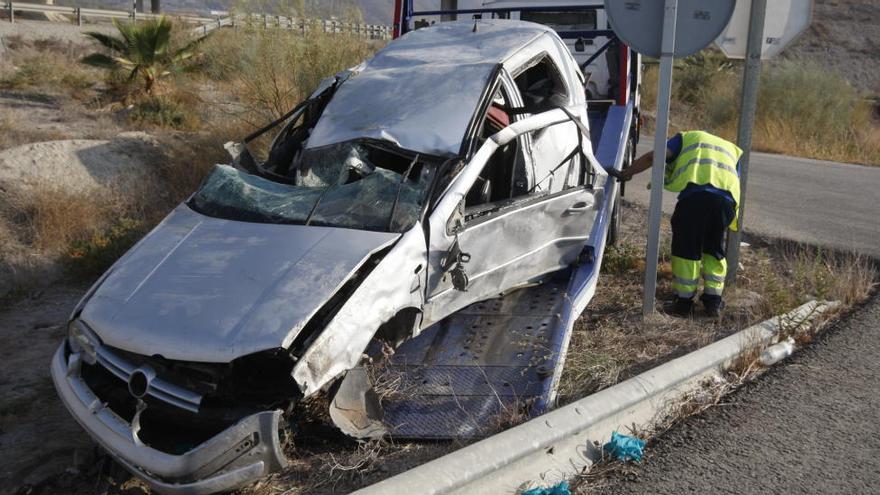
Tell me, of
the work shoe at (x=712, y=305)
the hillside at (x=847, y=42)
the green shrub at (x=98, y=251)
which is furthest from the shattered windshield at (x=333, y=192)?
the hillside at (x=847, y=42)

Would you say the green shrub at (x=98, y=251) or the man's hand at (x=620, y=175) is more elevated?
the man's hand at (x=620, y=175)

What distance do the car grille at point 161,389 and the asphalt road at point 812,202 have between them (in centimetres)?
668

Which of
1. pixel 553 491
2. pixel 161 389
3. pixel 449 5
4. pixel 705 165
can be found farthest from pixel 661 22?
pixel 449 5

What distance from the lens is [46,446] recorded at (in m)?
4.71

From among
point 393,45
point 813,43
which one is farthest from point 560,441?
point 813,43

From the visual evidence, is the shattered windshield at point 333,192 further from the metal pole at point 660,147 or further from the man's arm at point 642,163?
the man's arm at point 642,163

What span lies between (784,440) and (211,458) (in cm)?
279

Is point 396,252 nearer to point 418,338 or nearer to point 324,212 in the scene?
point 324,212

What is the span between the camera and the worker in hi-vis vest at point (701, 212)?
20.5 feet

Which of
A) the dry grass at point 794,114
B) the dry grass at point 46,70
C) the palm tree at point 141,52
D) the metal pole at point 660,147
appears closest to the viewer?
the metal pole at point 660,147

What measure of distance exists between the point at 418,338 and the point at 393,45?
2738 mm

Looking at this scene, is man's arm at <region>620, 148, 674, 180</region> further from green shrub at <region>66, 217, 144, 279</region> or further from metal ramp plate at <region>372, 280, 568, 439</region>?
green shrub at <region>66, 217, 144, 279</region>

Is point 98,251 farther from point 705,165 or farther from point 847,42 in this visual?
point 847,42

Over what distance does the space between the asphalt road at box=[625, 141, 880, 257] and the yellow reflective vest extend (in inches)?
105
